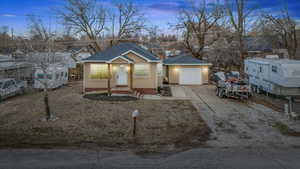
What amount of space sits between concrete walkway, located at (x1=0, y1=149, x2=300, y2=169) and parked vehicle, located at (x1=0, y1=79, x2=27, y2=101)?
13.3 m

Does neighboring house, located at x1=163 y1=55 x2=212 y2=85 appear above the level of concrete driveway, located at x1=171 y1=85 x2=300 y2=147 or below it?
above

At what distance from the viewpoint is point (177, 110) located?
1373cm

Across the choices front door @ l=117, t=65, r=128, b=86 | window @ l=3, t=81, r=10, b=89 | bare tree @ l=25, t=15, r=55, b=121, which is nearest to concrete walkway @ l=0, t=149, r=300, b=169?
bare tree @ l=25, t=15, r=55, b=121

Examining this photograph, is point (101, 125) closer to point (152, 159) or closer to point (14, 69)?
point (152, 159)

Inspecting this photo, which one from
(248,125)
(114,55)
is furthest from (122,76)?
(248,125)

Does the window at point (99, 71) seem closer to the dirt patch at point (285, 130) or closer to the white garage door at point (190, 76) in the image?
the white garage door at point (190, 76)

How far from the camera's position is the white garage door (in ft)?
84.8

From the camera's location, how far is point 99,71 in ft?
63.2

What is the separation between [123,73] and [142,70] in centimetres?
161

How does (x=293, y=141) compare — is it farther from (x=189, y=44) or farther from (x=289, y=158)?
(x=189, y=44)

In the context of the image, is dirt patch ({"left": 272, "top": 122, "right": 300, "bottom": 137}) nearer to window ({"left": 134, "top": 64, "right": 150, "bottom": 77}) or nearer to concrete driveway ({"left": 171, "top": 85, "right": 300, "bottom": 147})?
concrete driveway ({"left": 171, "top": 85, "right": 300, "bottom": 147})

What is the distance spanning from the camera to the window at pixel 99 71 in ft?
63.1

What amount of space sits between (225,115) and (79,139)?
7952 millimetres

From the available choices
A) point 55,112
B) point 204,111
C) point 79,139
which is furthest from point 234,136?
point 55,112
